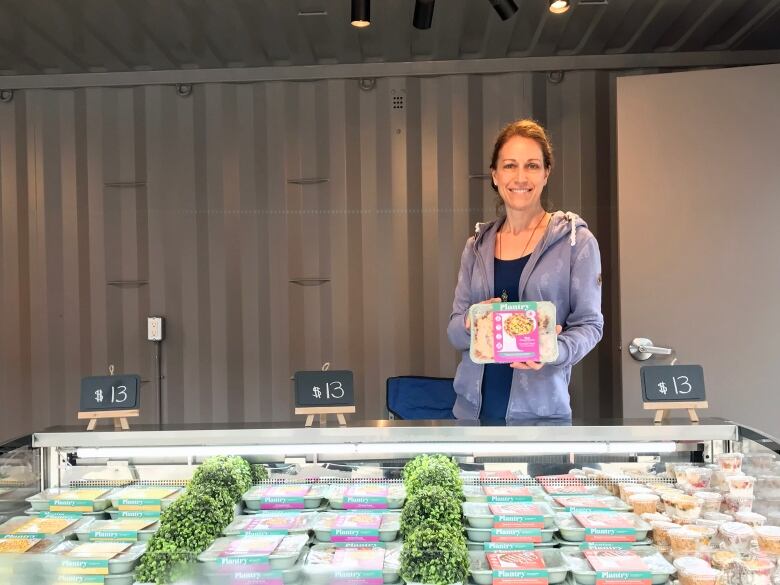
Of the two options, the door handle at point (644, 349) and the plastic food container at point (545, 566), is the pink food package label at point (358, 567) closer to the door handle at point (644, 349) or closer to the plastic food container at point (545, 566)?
the plastic food container at point (545, 566)

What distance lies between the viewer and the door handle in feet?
11.1

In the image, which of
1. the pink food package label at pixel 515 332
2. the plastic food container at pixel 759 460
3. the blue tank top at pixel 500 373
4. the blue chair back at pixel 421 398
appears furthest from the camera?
the blue chair back at pixel 421 398

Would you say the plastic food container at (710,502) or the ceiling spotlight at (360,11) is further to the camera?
the ceiling spotlight at (360,11)

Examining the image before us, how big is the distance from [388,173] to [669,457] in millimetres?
2782

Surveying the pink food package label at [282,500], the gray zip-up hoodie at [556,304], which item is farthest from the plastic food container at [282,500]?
the gray zip-up hoodie at [556,304]

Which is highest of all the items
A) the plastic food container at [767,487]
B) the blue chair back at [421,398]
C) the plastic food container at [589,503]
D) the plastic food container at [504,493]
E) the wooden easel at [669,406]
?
the wooden easel at [669,406]

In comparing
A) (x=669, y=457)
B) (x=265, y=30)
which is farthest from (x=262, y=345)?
(x=669, y=457)

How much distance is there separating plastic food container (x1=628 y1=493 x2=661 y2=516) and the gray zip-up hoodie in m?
0.47

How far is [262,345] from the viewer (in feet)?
13.6

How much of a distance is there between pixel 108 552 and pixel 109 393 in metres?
0.72

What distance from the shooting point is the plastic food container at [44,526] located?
4.91ft

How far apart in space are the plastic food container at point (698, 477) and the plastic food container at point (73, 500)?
60.7 inches

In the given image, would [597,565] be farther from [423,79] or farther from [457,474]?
[423,79]

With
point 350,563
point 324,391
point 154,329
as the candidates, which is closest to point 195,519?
point 350,563
